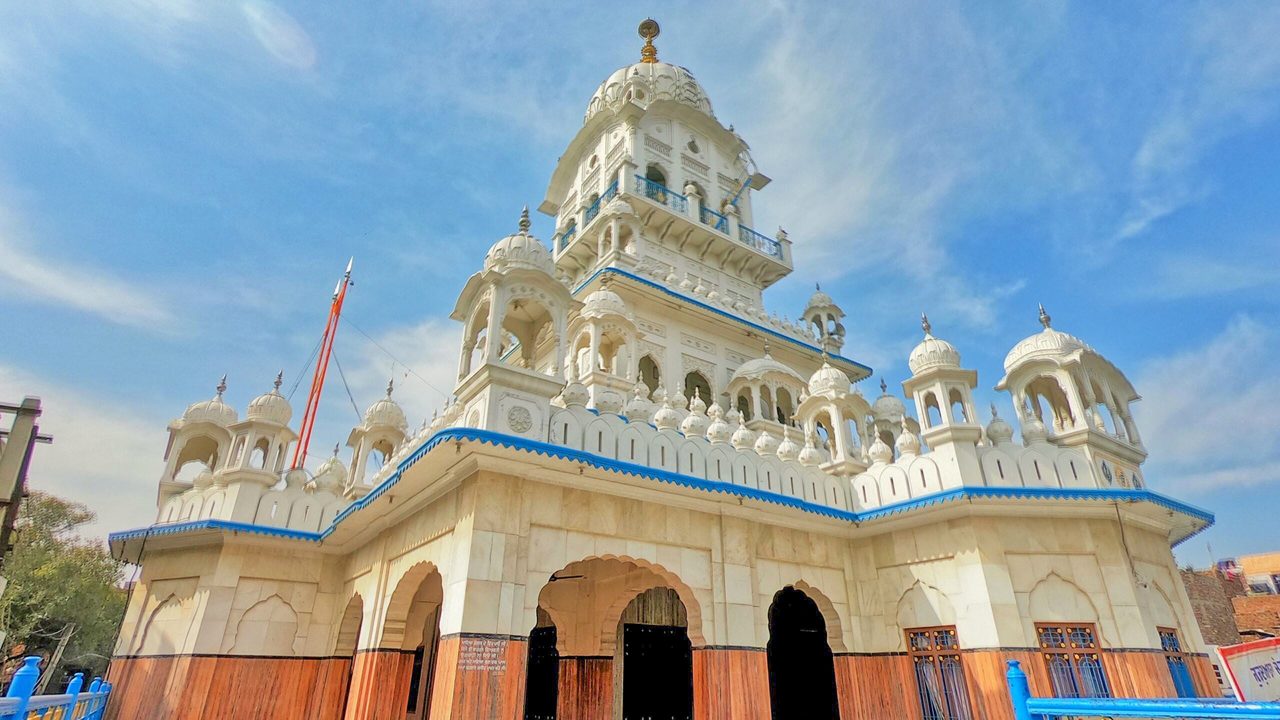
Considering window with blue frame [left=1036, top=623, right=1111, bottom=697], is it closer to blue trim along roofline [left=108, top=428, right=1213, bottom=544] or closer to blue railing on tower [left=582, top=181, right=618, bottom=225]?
blue trim along roofline [left=108, top=428, right=1213, bottom=544]

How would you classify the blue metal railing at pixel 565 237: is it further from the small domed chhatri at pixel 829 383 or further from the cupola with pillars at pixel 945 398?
the cupola with pillars at pixel 945 398

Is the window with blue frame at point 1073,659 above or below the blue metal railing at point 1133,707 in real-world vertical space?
above

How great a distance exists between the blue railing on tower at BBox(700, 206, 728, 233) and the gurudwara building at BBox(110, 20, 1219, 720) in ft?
30.2

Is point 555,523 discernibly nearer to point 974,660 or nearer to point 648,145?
point 974,660

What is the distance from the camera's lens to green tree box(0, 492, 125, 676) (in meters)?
20.7

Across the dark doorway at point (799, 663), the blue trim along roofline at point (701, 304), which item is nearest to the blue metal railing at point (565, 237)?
the blue trim along roofline at point (701, 304)

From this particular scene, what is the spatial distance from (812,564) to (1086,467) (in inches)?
159

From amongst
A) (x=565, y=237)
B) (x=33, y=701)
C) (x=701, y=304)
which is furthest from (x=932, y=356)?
(x=565, y=237)

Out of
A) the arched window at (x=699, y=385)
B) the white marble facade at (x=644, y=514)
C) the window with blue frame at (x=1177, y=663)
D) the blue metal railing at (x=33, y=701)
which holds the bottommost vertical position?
the blue metal railing at (x=33, y=701)

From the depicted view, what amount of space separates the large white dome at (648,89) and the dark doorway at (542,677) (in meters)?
18.0

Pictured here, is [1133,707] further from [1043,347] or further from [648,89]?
[648,89]

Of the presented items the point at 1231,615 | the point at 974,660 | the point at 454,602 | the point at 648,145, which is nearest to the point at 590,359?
the point at 454,602

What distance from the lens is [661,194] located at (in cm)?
2031

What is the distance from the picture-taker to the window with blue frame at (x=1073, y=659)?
8.12m
